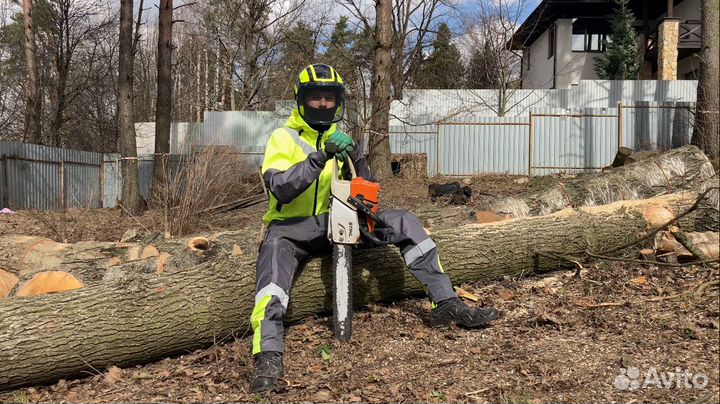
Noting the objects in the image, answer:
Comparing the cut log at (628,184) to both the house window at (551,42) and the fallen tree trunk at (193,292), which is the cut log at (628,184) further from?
the house window at (551,42)

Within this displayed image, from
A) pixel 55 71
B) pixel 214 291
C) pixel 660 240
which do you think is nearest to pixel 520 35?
pixel 55 71

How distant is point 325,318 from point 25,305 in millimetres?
2068

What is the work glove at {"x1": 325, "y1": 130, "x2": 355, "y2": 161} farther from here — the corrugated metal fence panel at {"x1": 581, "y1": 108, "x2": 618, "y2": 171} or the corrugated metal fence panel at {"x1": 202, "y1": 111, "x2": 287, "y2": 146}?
the corrugated metal fence panel at {"x1": 202, "y1": 111, "x2": 287, "y2": 146}

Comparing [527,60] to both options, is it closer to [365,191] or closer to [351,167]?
[351,167]

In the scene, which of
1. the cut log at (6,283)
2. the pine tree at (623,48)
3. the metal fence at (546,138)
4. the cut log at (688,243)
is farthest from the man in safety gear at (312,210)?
the pine tree at (623,48)

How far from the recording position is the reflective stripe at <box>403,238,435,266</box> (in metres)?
3.78

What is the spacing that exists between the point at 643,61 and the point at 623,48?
2.73 metres

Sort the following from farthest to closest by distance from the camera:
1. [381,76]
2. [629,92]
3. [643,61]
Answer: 1. [643,61]
2. [629,92]
3. [381,76]

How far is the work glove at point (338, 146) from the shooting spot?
3482 millimetres

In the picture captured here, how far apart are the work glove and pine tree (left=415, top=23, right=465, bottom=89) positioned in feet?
85.4

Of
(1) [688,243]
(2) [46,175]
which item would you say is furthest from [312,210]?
(2) [46,175]

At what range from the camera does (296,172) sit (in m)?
3.47

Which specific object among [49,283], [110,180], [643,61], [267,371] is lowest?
[267,371]

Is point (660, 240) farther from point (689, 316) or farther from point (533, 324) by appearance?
point (533, 324)
